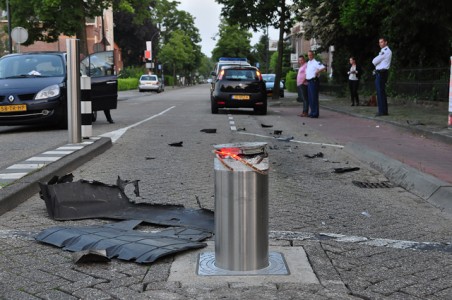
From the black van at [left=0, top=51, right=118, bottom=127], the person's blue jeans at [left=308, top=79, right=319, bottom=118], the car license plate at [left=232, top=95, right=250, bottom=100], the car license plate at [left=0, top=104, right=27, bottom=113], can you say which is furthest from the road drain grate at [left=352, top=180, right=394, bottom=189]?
the car license plate at [left=232, top=95, right=250, bottom=100]

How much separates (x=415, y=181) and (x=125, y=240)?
3747mm

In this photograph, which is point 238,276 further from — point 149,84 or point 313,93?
point 149,84

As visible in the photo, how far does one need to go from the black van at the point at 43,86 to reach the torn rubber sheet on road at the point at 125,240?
23.9 ft

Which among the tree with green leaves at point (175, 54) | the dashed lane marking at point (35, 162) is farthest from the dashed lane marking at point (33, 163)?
the tree with green leaves at point (175, 54)

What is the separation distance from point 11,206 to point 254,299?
9.85 feet

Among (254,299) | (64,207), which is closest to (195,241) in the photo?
(254,299)

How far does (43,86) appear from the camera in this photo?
39.4 feet

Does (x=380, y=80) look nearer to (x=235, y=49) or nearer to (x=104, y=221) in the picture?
A: (x=104, y=221)

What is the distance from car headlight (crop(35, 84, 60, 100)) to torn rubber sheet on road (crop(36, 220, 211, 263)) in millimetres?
8168

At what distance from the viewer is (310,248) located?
3926 millimetres

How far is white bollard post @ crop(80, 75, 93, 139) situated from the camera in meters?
9.56

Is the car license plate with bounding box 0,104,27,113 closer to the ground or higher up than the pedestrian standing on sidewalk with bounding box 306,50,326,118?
closer to the ground

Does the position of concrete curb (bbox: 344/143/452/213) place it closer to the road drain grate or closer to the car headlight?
the road drain grate

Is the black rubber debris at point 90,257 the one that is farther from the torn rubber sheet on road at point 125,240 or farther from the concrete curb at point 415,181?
the concrete curb at point 415,181
